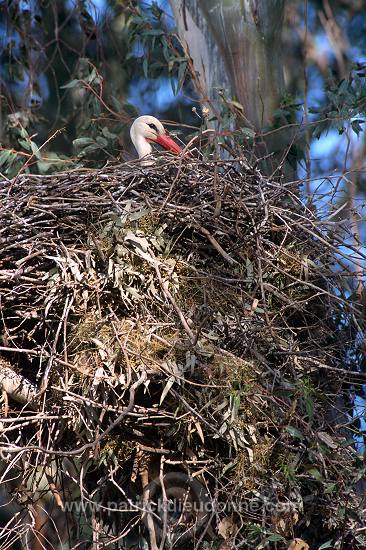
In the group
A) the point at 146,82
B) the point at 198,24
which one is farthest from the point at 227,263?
the point at 146,82

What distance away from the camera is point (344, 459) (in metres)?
4.29

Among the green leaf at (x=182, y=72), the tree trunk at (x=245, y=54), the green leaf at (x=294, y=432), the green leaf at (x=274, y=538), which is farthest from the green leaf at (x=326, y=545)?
the green leaf at (x=182, y=72)

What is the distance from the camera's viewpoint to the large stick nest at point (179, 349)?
4102 millimetres

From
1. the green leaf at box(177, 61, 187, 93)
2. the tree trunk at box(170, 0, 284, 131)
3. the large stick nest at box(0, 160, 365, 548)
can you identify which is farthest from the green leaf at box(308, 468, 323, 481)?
the green leaf at box(177, 61, 187, 93)

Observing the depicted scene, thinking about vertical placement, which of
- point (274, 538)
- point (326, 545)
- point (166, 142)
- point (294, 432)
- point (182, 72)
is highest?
point (182, 72)

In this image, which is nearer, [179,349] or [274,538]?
[274,538]

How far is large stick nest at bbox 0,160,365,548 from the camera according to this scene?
4.10 metres

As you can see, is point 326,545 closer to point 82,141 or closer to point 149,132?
point 149,132

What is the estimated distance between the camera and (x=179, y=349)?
163 inches

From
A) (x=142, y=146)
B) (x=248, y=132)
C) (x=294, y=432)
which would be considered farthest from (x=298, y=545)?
(x=142, y=146)

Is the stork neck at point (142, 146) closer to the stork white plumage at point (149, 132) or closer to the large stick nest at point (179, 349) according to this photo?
the stork white plumage at point (149, 132)

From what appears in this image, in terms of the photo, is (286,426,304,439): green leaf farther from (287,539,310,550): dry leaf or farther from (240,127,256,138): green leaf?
(240,127,256,138): green leaf

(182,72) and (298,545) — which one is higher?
(182,72)

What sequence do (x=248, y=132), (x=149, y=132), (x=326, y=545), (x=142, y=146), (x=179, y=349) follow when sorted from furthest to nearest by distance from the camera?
1. (x=149, y=132)
2. (x=142, y=146)
3. (x=248, y=132)
4. (x=326, y=545)
5. (x=179, y=349)
